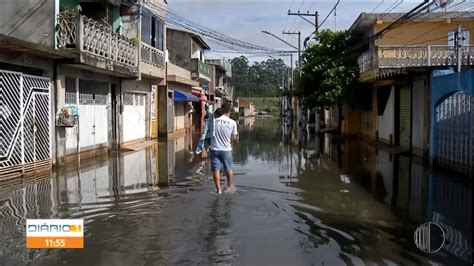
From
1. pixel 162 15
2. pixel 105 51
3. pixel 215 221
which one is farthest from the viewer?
pixel 162 15

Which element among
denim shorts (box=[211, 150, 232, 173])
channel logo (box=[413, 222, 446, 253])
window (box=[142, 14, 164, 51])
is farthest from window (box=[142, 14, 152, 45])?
channel logo (box=[413, 222, 446, 253])

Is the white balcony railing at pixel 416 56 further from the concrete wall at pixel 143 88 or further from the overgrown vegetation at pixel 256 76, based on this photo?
the overgrown vegetation at pixel 256 76

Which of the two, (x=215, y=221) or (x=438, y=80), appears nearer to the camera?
(x=215, y=221)

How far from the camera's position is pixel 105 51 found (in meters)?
18.2

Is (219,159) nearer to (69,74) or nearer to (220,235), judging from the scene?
(220,235)

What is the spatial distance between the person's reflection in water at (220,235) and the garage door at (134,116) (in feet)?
48.7

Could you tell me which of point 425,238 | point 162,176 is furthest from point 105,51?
point 425,238

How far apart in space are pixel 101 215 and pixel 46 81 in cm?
801

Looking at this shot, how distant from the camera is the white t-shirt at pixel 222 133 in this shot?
1057 centimetres

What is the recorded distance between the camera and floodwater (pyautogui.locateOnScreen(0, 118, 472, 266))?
6.40 m

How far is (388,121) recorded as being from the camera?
25.3 m

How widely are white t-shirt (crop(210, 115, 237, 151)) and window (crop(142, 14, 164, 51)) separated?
1531cm

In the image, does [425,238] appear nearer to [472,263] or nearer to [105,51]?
[472,263]

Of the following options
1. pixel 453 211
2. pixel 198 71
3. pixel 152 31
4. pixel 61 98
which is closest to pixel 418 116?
pixel 453 211
